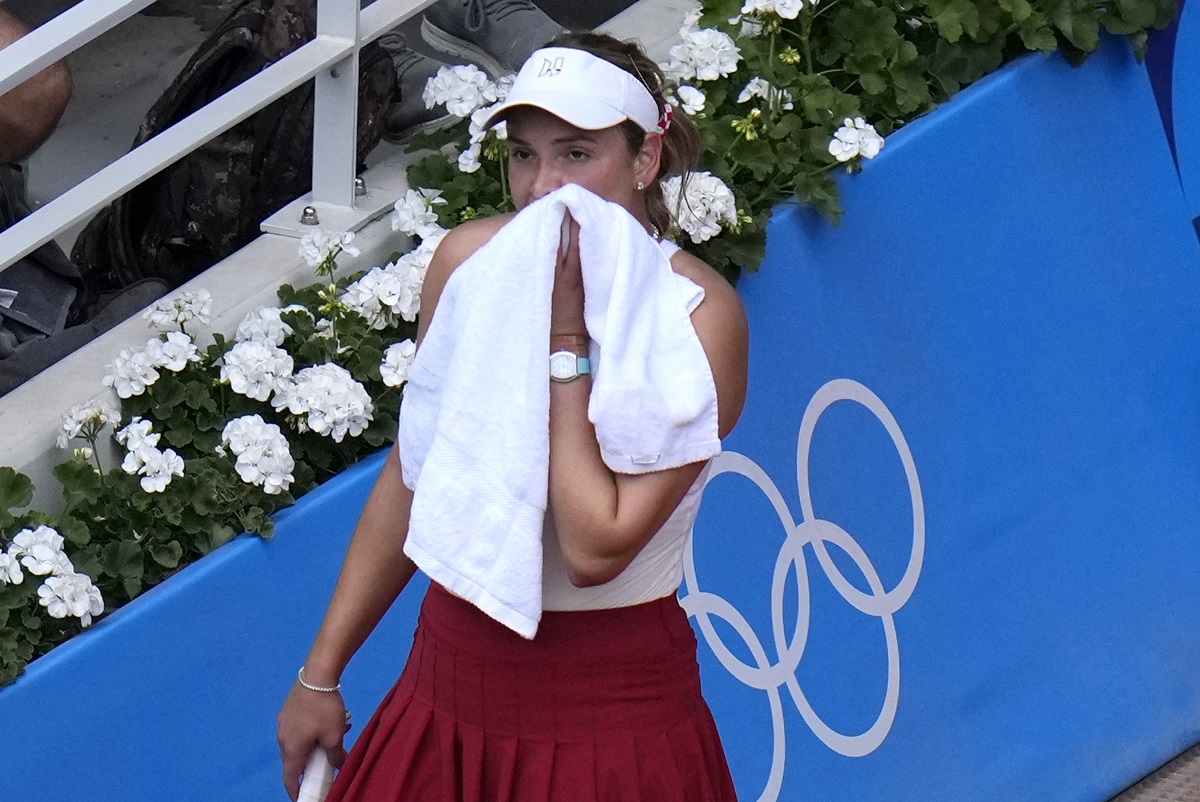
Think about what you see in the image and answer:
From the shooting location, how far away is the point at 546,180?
1.88 meters

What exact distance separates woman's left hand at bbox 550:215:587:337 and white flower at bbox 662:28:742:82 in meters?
1.28

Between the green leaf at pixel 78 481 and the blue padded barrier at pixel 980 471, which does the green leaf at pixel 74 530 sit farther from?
the blue padded barrier at pixel 980 471

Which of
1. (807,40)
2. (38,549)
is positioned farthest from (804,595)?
(38,549)

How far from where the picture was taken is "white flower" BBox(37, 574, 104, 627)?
229 cm

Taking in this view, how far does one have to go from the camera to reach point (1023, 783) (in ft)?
11.1

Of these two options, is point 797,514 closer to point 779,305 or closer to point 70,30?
point 779,305

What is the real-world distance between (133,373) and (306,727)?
2.38ft

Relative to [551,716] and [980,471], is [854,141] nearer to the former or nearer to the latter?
[980,471]

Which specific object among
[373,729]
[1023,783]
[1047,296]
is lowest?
[1023,783]

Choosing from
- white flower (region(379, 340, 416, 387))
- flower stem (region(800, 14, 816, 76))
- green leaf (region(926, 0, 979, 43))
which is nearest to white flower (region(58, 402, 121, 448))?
white flower (region(379, 340, 416, 387))

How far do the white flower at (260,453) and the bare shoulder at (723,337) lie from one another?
79 cm

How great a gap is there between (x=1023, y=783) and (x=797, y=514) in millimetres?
840

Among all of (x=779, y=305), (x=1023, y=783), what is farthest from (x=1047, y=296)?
(x=1023, y=783)

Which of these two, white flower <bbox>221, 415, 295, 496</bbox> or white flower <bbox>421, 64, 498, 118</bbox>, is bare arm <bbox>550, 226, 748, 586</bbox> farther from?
white flower <bbox>421, 64, 498, 118</bbox>
